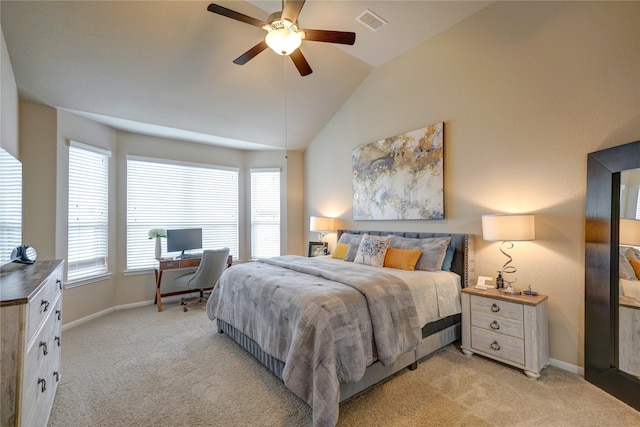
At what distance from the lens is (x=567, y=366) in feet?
7.95

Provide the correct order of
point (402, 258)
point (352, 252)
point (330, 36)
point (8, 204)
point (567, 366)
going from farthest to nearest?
point (352, 252), point (402, 258), point (567, 366), point (330, 36), point (8, 204)

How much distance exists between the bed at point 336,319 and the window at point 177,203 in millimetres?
2102

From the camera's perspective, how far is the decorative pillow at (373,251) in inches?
131

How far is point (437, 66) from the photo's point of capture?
340cm

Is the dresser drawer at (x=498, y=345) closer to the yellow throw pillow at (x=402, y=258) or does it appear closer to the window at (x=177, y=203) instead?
the yellow throw pillow at (x=402, y=258)

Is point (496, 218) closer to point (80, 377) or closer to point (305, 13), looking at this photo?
point (305, 13)

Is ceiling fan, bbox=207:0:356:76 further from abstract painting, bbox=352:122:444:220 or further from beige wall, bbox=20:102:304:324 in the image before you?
beige wall, bbox=20:102:304:324

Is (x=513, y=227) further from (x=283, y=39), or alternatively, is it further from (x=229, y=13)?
(x=229, y=13)

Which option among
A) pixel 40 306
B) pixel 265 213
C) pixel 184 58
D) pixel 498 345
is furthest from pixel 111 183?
pixel 498 345

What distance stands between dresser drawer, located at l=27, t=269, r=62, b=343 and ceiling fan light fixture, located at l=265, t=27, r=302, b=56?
7.44ft

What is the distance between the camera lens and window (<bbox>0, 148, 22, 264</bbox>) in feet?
6.11

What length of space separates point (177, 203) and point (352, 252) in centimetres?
314

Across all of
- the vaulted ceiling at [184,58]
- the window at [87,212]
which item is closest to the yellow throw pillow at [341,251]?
→ the vaulted ceiling at [184,58]

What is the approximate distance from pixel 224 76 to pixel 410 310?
3465 millimetres
